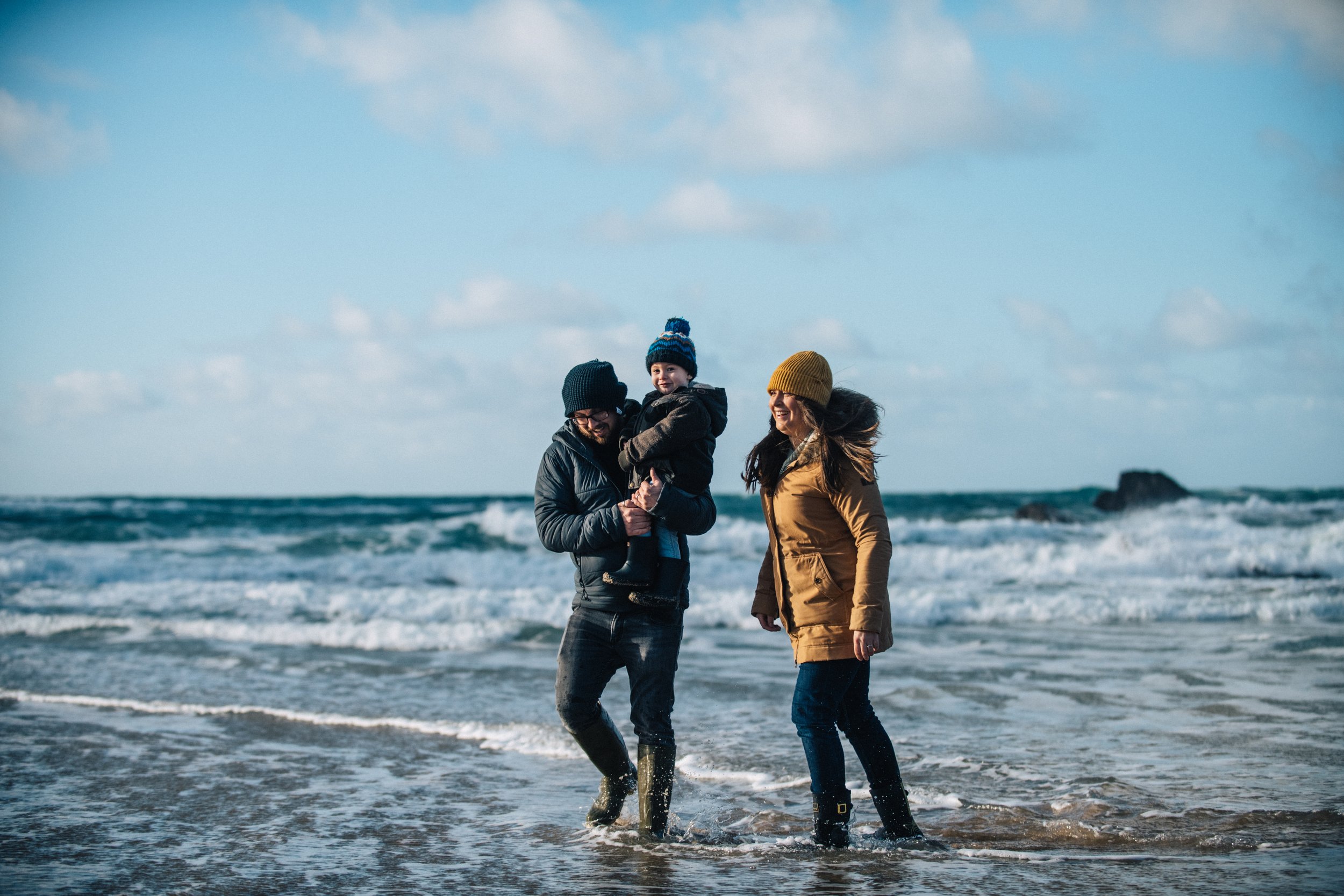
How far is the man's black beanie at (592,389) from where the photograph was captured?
4.24 metres

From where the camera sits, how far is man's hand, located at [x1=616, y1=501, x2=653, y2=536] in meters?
3.99

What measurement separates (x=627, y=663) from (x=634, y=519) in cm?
67

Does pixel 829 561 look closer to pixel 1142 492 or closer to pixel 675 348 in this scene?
pixel 675 348

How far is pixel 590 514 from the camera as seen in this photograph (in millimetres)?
4133

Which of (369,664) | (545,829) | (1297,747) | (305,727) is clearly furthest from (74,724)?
(1297,747)

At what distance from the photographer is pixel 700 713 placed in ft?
24.0

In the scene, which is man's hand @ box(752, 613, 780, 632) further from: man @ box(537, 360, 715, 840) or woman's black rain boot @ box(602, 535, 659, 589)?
woman's black rain boot @ box(602, 535, 659, 589)

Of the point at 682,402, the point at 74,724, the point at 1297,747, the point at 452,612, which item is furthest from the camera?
the point at 452,612

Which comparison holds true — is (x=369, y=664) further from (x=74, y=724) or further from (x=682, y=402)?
(x=682, y=402)

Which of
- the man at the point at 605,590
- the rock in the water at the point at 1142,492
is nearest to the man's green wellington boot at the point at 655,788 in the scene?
the man at the point at 605,590

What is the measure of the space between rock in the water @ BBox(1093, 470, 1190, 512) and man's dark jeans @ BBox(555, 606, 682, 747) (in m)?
38.0

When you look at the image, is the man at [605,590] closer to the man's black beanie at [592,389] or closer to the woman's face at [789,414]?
the man's black beanie at [592,389]

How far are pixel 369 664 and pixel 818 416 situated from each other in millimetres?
6981

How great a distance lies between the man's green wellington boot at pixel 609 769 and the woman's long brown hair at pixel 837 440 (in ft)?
4.13
